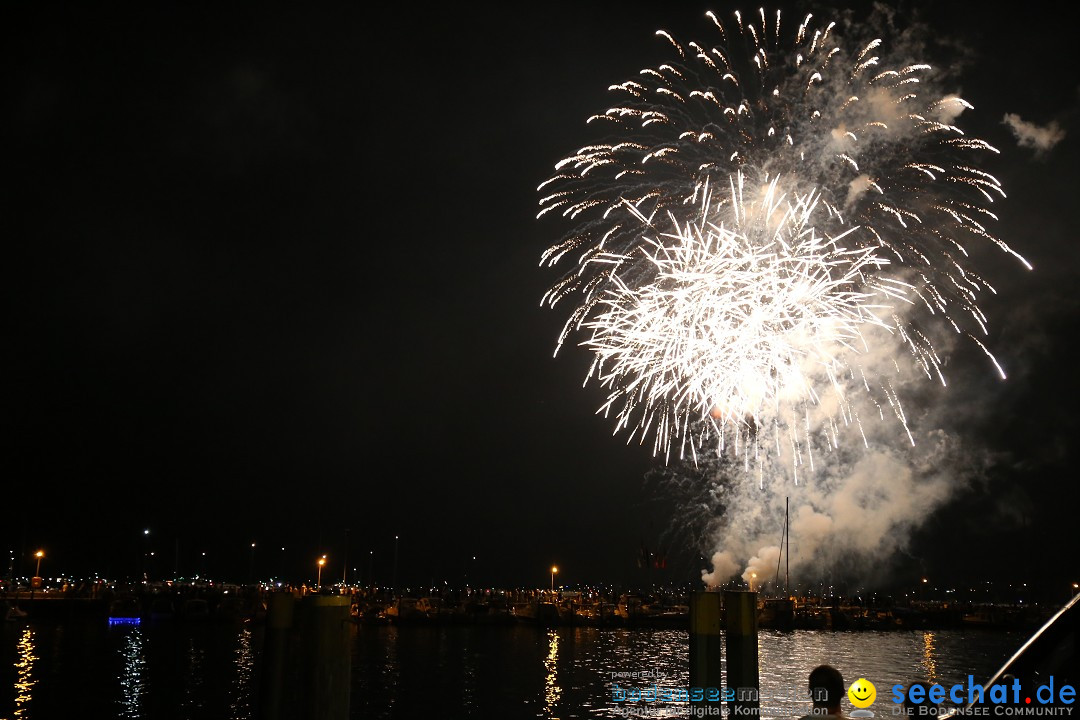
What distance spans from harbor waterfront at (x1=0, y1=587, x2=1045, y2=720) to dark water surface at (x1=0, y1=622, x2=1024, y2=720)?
3.4 inches

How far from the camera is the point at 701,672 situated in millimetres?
12391

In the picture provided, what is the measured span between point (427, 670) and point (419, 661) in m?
4.24

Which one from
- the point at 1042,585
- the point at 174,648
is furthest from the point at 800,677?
the point at 1042,585

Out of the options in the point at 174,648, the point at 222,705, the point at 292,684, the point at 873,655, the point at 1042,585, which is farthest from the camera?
the point at 1042,585

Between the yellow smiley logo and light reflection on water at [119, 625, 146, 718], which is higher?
the yellow smiley logo

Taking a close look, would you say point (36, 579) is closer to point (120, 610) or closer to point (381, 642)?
point (120, 610)

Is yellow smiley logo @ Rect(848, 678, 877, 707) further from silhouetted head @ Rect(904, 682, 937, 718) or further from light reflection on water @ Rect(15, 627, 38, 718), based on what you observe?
light reflection on water @ Rect(15, 627, 38, 718)

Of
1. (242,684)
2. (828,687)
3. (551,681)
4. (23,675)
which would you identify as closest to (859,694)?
(828,687)

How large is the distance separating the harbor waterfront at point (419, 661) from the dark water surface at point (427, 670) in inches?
3.4

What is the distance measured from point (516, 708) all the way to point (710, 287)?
47.7 feet

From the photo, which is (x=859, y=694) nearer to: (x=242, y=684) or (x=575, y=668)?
(x=242, y=684)

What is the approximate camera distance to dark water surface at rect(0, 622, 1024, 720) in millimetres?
25344

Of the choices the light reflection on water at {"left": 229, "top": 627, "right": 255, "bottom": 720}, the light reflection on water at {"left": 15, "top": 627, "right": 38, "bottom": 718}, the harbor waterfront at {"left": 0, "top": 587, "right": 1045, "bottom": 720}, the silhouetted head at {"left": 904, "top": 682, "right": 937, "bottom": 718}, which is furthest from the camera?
the harbor waterfront at {"left": 0, "top": 587, "right": 1045, "bottom": 720}

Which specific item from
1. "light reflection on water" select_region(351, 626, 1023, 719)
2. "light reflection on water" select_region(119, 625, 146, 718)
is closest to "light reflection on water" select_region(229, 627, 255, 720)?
"light reflection on water" select_region(119, 625, 146, 718)
